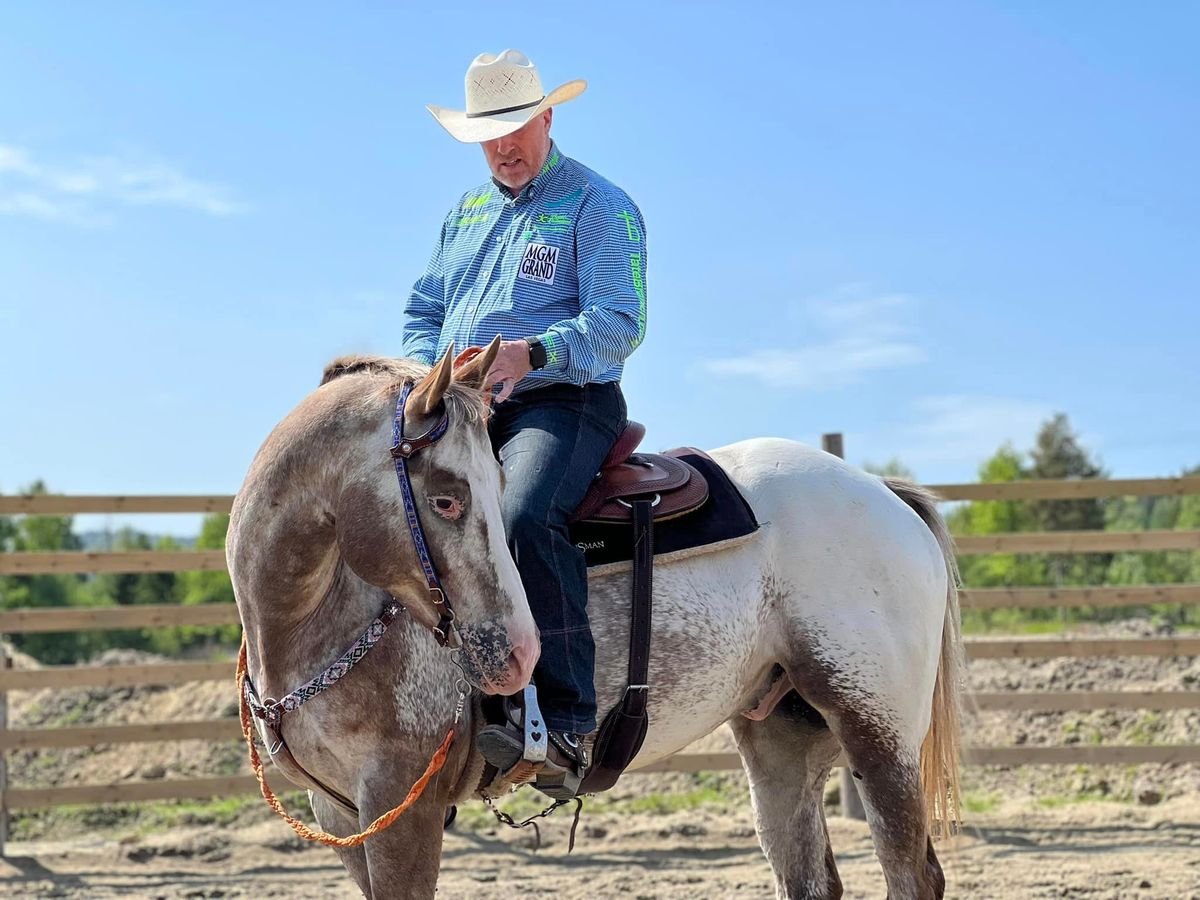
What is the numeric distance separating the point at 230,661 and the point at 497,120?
16.0 ft

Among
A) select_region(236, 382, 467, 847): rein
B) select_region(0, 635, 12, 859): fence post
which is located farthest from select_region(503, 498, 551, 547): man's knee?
select_region(0, 635, 12, 859): fence post

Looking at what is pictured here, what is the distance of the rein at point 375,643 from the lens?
8.32 feet

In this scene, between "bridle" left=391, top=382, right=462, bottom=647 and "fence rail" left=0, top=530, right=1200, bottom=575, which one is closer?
"bridle" left=391, top=382, right=462, bottom=647

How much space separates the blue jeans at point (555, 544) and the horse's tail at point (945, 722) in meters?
1.32

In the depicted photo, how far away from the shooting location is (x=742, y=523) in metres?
3.35

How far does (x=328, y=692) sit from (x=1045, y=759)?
18.9 feet

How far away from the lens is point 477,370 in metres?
2.65

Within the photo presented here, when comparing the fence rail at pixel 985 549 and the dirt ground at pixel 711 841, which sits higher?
the fence rail at pixel 985 549

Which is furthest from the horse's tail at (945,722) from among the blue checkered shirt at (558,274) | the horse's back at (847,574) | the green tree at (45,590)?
the green tree at (45,590)

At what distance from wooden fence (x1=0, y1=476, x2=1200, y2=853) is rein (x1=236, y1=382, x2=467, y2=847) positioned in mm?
4053

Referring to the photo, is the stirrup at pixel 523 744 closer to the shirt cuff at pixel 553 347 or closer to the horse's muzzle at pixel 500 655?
the horse's muzzle at pixel 500 655

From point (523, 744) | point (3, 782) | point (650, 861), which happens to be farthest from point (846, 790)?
point (3, 782)

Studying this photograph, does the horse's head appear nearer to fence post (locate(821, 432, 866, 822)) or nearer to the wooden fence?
the wooden fence

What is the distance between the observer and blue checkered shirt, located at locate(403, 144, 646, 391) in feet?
10.2
